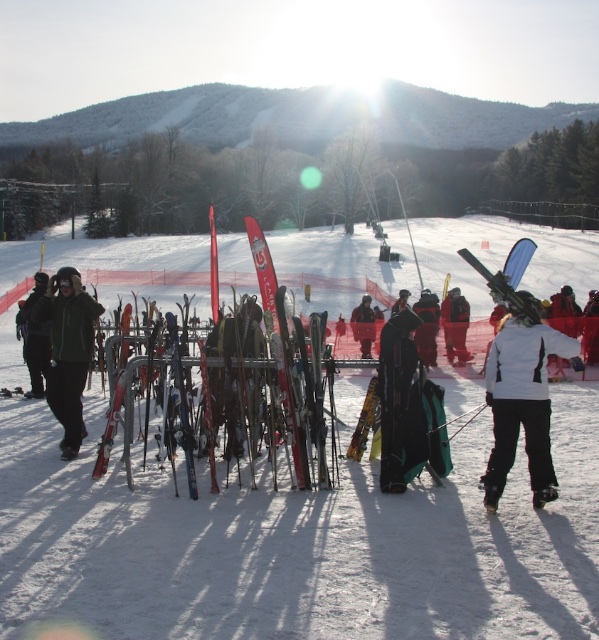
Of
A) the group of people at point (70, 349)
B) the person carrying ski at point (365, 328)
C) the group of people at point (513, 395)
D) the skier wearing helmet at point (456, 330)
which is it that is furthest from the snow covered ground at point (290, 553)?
the person carrying ski at point (365, 328)

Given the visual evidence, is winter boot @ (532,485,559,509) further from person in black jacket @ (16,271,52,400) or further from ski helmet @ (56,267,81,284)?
person in black jacket @ (16,271,52,400)

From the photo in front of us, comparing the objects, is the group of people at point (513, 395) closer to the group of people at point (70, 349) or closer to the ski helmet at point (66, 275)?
the group of people at point (70, 349)

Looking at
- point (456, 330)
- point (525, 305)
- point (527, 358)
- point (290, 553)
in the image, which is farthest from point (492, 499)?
point (456, 330)

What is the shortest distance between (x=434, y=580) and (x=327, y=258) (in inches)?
1321

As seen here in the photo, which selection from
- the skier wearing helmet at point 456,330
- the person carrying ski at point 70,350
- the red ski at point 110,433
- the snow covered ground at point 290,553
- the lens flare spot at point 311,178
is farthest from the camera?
the lens flare spot at point 311,178

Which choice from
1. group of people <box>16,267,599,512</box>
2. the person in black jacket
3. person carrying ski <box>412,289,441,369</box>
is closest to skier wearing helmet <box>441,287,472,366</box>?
person carrying ski <box>412,289,441,369</box>

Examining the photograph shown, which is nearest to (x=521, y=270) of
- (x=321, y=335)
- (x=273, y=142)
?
(x=321, y=335)

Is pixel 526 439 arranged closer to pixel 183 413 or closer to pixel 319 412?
pixel 319 412

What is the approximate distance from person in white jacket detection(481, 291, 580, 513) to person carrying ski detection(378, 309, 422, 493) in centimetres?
61

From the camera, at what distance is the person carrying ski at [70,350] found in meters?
5.86

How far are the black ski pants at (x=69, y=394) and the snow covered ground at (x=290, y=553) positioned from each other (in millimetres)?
248

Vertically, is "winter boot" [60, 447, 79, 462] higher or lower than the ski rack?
lower

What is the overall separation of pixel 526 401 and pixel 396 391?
2.89 ft

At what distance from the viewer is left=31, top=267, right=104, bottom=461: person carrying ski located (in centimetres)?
586
